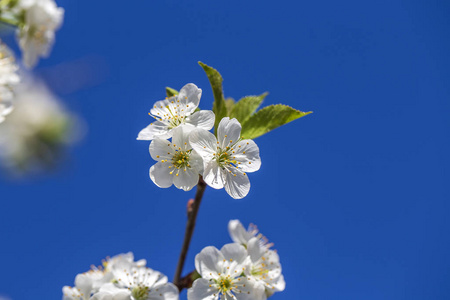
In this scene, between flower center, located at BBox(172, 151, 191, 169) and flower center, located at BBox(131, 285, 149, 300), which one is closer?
flower center, located at BBox(172, 151, 191, 169)

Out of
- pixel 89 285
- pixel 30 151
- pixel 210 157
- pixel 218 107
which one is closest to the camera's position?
pixel 210 157

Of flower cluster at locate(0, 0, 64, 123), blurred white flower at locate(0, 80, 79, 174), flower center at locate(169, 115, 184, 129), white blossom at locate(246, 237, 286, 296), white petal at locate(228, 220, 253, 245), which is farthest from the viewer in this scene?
blurred white flower at locate(0, 80, 79, 174)

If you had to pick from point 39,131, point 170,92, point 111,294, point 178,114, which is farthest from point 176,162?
point 39,131

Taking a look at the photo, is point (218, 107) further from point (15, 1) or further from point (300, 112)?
point (15, 1)


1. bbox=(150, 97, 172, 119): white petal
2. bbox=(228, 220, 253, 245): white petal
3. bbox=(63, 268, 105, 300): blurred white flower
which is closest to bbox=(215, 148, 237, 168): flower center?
bbox=(150, 97, 172, 119): white petal

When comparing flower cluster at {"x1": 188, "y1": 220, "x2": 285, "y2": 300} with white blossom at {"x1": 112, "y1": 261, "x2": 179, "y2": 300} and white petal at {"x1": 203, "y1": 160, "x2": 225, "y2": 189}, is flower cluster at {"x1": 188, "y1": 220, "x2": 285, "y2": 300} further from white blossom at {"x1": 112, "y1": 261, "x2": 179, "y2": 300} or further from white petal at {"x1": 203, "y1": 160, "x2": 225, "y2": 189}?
white petal at {"x1": 203, "y1": 160, "x2": 225, "y2": 189}

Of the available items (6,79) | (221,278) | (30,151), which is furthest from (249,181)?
(30,151)

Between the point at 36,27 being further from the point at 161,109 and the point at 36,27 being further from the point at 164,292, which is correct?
the point at 164,292
